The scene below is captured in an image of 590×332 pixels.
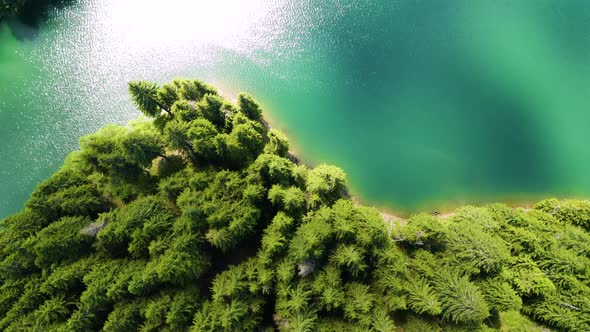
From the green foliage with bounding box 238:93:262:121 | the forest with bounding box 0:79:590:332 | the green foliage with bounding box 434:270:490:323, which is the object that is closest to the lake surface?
the green foliage with bounding box 238:93:262:121

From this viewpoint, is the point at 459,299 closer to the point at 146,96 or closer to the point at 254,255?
the point at 254,255

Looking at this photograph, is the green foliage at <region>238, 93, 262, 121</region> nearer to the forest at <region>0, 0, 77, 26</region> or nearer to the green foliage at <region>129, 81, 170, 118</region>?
the green foliage at <region>129, 81, 170, 118</region>

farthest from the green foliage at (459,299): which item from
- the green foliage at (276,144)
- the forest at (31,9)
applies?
the forest at (31,9)

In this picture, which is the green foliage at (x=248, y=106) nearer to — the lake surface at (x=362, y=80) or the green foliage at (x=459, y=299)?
the lake surface at (x=362, y=80)

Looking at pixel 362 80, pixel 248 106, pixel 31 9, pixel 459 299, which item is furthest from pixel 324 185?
pixel 31 9

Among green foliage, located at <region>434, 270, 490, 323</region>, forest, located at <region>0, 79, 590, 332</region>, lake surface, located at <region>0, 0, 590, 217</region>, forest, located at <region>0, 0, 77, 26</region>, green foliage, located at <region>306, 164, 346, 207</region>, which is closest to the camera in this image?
green foliage, located at <region>434, 270, 490, 323</region>
